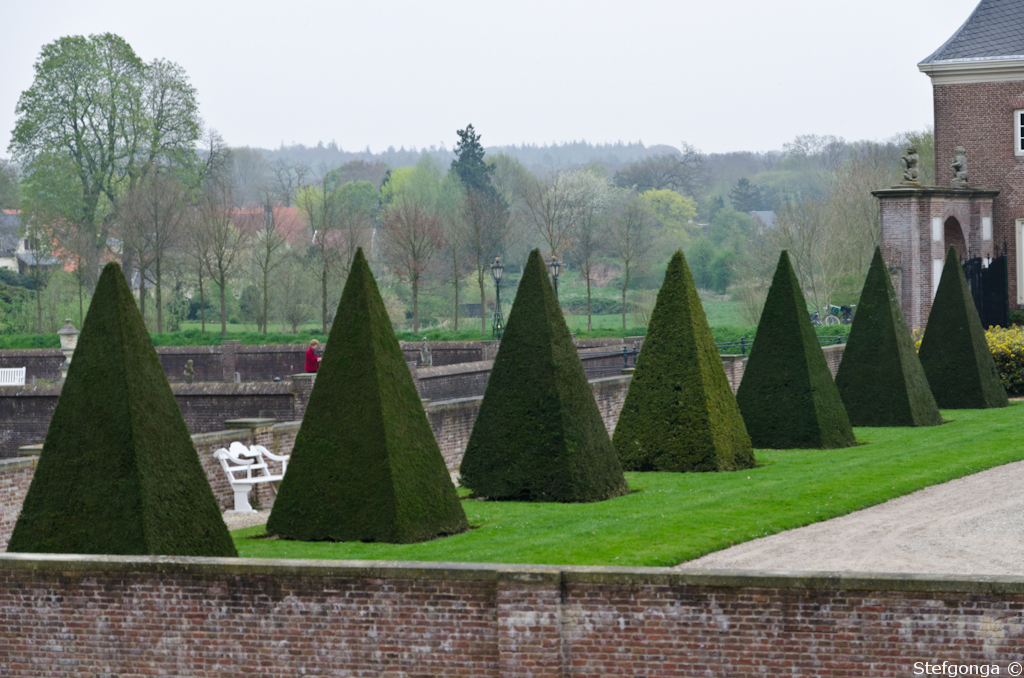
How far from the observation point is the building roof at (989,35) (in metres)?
33.5

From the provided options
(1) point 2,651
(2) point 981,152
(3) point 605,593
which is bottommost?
(1) point 2,651

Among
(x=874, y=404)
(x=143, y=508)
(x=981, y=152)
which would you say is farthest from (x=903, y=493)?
(x=981, y=152)

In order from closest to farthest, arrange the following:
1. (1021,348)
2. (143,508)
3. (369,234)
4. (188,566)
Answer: (188,566)
(143,508)
(1021,348)
(369,234)

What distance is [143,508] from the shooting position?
10.3 meters

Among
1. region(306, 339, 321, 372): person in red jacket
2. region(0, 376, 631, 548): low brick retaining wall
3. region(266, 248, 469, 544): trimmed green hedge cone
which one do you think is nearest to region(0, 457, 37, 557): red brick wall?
region(0, 376, 631, 548): low brick retaining wall

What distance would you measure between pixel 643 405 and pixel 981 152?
2062 centimetres

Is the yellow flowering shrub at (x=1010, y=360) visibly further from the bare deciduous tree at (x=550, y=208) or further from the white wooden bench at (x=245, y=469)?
the bare deciduous tree at (x=550, y=208)

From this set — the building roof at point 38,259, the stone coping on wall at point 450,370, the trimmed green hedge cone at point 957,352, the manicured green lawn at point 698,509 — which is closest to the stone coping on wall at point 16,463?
the manicured green lawn at point 698,509

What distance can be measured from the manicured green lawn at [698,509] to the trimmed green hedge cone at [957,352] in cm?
463

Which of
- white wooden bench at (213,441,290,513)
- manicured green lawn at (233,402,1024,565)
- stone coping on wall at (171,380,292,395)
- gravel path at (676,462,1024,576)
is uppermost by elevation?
stone coping on wall at (171,380,292,395)

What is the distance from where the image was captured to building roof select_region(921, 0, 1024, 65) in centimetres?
3347

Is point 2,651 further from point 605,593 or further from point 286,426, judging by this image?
point 286,426

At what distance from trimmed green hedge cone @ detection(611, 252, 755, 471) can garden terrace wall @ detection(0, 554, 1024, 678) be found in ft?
31.1

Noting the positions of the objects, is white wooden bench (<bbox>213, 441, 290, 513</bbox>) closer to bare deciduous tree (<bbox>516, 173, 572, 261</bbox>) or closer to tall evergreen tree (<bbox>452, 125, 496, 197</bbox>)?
bare deciduous tree (<bbox>516, 173, 572, 261</bbox>)
